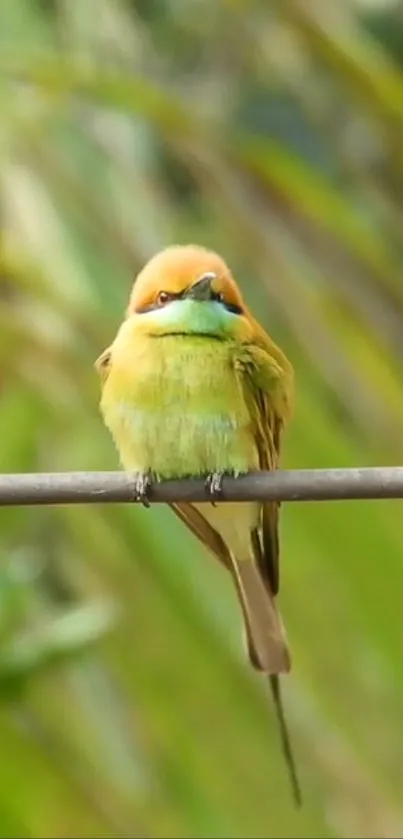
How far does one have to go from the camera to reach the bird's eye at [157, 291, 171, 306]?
0.69 meters

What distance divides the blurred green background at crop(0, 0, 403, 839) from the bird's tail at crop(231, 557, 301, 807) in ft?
0.50

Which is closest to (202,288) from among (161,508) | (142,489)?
(142,489)

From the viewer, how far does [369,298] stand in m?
1.14

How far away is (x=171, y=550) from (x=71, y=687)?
0.79 ft

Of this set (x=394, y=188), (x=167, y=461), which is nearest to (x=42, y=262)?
(x=167, y=461)

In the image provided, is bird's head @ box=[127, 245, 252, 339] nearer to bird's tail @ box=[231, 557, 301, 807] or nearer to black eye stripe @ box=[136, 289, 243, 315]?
black eye stripe @ box=[136, 289, 243, 315]

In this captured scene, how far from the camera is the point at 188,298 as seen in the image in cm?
68

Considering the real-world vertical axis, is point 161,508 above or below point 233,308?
below

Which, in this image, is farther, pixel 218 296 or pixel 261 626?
pixel 261 626

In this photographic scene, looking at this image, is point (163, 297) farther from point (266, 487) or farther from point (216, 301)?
point (266, 487)

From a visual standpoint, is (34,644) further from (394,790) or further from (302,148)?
(302,148)

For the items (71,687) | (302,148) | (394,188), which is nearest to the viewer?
(71,687)

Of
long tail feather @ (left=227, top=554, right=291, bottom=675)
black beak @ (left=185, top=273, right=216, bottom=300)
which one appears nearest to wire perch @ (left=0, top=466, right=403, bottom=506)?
black beak @ (left=185, top=273, right=216, bottom=300)

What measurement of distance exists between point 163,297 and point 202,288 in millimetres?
33
